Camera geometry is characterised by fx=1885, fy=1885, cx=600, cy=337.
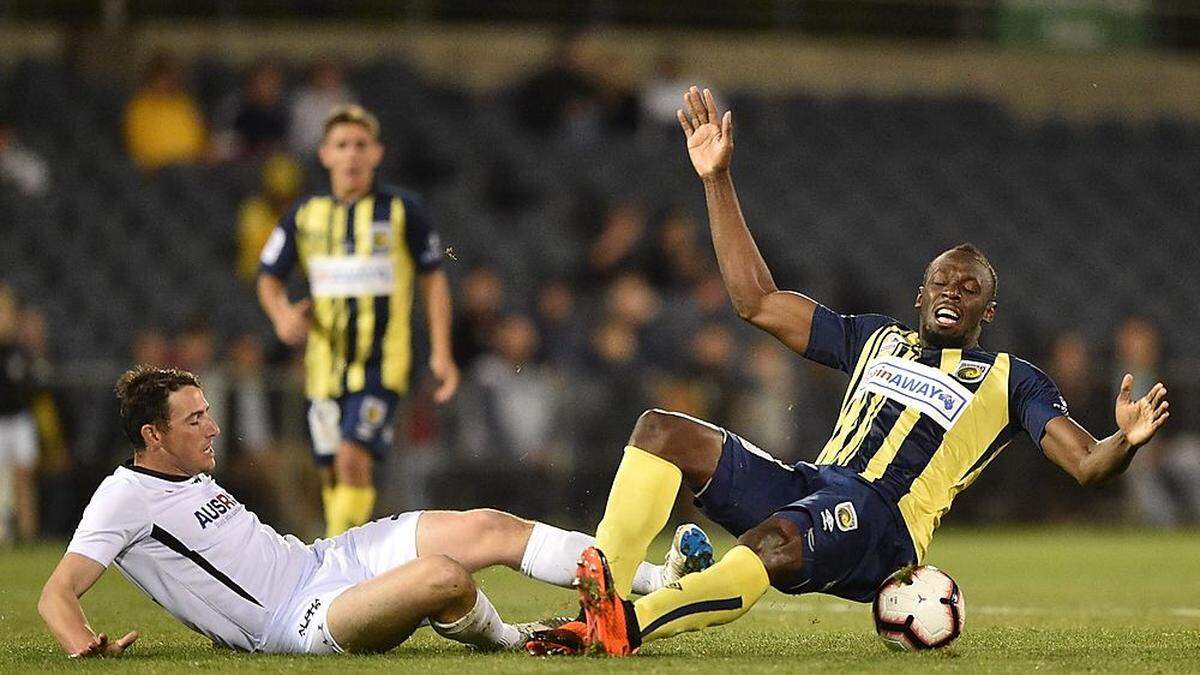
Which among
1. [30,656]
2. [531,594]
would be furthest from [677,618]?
[531,594]

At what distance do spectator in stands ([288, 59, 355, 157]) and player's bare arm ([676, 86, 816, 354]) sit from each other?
32.2 ft

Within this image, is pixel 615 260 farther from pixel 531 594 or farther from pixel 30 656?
pixel 30 656

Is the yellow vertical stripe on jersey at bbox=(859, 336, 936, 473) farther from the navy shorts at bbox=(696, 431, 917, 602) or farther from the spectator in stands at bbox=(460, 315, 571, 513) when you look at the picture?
the spectator in stands at bbox=(460, 315, 571, 513)

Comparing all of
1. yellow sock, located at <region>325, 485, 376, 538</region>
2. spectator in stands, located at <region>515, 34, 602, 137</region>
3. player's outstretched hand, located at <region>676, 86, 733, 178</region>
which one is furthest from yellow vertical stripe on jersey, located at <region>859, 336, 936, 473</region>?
spectator in stands, located at <region>515, 34, 602, 137</region>

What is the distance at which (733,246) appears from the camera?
6508 millimetres

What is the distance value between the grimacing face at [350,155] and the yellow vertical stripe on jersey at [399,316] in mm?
217

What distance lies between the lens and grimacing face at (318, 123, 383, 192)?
917 cm

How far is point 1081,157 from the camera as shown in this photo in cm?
2003

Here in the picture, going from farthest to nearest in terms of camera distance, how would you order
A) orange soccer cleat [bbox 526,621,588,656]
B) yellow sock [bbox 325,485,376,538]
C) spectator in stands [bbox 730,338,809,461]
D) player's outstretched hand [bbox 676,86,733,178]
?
1. spectator in stands [bbox 730,338,809,461]
2. yellow sock [bbox 325,485,376,538]
3. player's outstretched hand [bbox 676,86,733,178]
4. orange soccer cleat [bbox 526,621,588,656]

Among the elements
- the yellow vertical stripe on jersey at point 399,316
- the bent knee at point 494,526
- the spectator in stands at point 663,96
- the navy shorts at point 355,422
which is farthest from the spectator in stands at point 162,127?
the bent knee at point 494,526

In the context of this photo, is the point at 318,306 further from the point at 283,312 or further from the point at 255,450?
the point at 255,450

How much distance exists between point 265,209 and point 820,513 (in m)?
9.79

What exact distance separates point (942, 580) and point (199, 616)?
2346 millimetres

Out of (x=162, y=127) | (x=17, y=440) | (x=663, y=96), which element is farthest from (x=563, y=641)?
(x=663, y=96)
